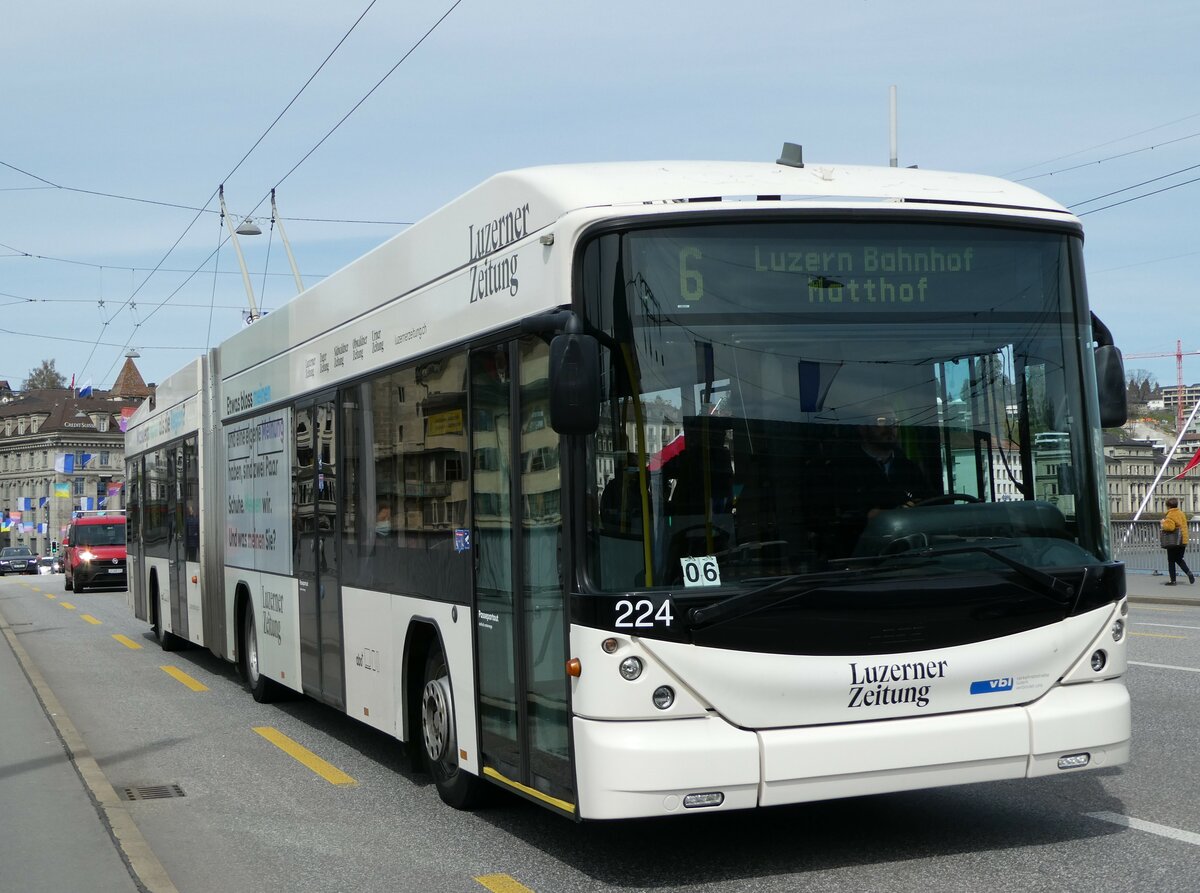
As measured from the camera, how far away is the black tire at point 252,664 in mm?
12477

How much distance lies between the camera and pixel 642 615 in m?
5.75

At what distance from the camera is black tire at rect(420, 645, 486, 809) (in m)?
7.59

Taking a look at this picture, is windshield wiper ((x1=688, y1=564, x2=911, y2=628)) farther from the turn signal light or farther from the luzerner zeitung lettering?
the turn signal light

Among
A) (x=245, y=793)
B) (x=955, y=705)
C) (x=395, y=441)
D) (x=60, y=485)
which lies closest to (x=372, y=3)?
(x=395, y=441)

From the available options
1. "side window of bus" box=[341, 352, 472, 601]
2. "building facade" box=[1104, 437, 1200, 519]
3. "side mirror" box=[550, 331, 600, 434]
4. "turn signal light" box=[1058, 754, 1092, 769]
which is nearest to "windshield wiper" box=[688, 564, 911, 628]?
"side mirror" box=[550, 331, 600, 434]

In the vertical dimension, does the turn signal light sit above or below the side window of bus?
below

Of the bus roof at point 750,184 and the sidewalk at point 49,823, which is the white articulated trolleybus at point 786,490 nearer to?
the bus roof at point 750,184

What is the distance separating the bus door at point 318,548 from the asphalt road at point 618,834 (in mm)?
532

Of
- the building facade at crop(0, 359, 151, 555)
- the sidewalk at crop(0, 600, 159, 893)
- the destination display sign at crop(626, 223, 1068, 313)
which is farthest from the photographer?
the building facade at crop(0, 359, 151, 555)

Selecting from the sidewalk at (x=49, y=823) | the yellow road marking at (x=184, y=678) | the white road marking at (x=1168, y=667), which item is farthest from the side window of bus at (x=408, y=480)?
the white road marking at (x=1168, y=667)

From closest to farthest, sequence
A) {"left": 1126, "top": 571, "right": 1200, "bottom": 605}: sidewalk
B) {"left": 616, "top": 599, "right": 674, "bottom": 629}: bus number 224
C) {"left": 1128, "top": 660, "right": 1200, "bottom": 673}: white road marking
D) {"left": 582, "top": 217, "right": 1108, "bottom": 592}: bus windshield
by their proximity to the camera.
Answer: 1. {"left": 616, "top": 599, "right": 674, "bottom": 629}: bus number 224
2. {"left": 582, "top": 217, "right": 1108, "bottom": 592}: bus windshield
3. {"left": 1128, "top": 660, "right": 1200, "bottom": 673}: white road marking
4. {"left": 1126, "top": 571, "right": 1200, "bottom": 605}: sidewalk

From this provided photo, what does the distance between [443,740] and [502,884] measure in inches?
65.2

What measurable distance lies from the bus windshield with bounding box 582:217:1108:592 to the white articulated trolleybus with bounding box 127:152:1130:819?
11 millimetres

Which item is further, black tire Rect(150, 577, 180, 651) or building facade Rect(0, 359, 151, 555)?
building facade Rect(0, 359, 151, 555)
